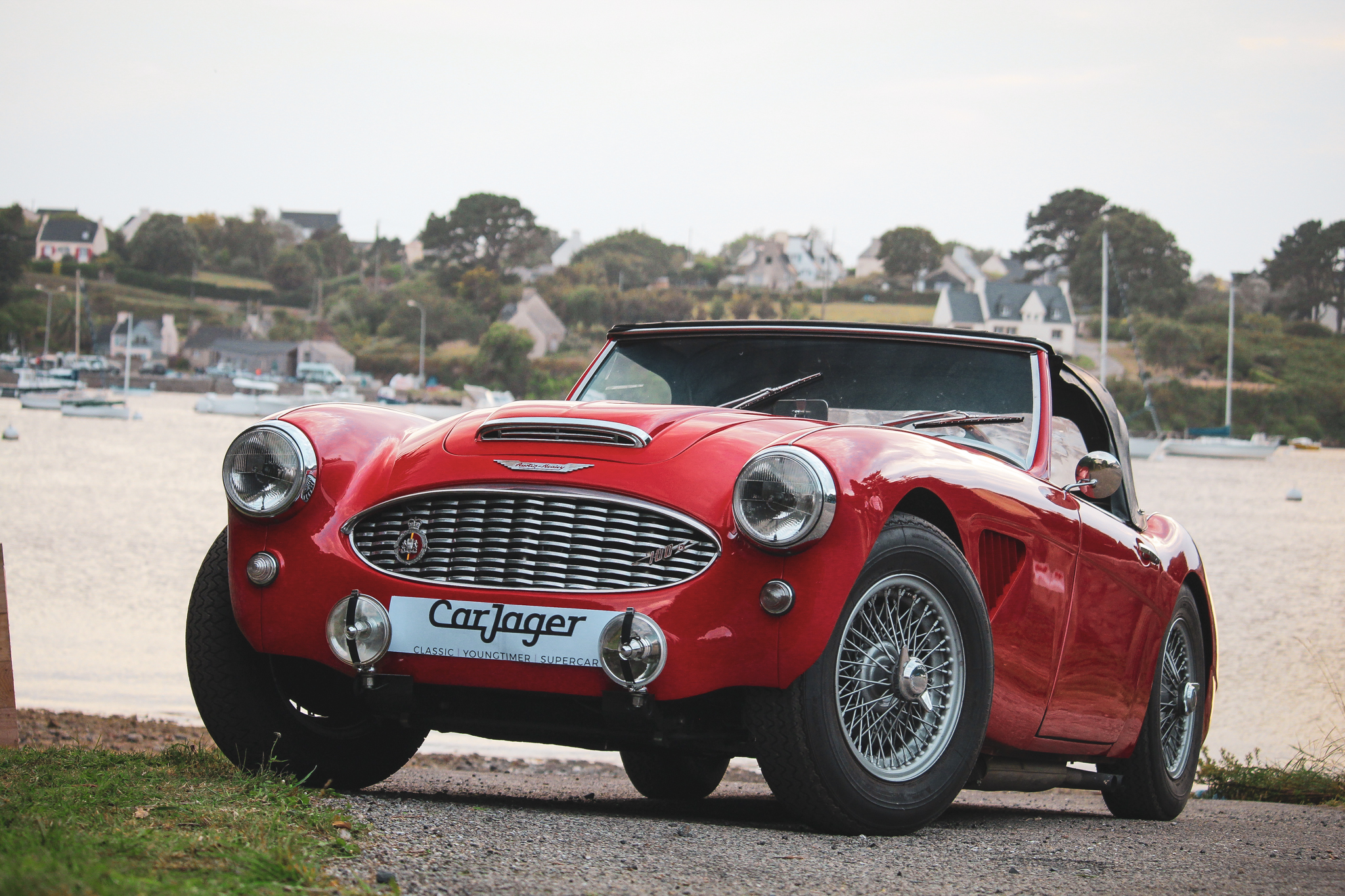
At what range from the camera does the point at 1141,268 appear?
4363 inches

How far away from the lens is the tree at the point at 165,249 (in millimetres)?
125312

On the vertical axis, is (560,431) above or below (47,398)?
above

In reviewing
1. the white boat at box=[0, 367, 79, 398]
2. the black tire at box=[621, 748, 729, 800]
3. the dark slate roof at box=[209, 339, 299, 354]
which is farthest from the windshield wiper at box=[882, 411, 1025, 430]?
the dark slate roof at box=[209, 339, 299, 354]

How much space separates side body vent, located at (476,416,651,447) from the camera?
355cm

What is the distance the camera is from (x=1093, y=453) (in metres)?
4.60

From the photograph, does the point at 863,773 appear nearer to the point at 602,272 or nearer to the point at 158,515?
the point at 158,515

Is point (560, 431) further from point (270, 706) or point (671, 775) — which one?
point (671, 775)

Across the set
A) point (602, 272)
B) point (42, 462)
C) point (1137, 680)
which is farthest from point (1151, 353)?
point (1137, 680)

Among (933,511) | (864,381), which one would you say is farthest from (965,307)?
(933,511)

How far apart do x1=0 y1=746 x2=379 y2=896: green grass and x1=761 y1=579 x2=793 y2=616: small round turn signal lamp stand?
1066mm

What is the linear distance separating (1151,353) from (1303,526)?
51.9 metres

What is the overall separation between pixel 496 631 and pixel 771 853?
0.87m

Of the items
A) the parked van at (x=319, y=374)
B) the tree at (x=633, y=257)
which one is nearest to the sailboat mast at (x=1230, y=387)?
the tree at (x=633, y=257)

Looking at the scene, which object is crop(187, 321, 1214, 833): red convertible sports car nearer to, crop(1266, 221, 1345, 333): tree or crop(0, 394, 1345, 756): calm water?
crop(0, 394, 1345, 756): calm water
